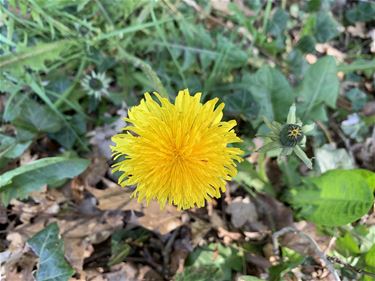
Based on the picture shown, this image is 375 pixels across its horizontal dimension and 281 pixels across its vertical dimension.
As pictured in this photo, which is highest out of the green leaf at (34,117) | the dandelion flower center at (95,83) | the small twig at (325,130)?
the dandelion flower center at (95,83)

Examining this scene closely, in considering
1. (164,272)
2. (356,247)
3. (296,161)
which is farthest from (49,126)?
(356,247)

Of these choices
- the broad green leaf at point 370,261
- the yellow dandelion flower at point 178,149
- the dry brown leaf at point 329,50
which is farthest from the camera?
the dry brown leaf at point 329,50

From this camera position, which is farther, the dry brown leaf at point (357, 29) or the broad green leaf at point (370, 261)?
the dry brown leaf at point (357, 29)

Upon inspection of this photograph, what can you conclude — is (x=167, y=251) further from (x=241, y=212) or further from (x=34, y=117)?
(x=34, y=117)

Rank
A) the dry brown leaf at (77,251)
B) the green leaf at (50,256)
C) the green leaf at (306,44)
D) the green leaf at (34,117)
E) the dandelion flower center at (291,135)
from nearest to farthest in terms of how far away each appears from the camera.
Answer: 1. the dandelion flower center at (291,135)
2. the green leaf at (50,256)
3. the dry brown leaf at (77,251)
4. the green leaf at (34,117)
5. the green leaf at (306,44)

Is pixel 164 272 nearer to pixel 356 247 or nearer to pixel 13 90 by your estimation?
pixel 356 247

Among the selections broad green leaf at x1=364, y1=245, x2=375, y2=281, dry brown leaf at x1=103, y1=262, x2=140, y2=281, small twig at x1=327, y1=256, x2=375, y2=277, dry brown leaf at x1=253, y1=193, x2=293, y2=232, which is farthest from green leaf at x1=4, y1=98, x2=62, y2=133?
broad green leaf at x1=364, y1=245, x2=375, y2=281

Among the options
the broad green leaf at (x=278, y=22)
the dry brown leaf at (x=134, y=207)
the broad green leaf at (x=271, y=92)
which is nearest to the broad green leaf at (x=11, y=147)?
the dry brown leaf at (x=134, y=207)

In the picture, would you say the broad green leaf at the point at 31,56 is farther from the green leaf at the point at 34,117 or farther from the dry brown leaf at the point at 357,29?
the dry brown leaf at the point at 357,29
